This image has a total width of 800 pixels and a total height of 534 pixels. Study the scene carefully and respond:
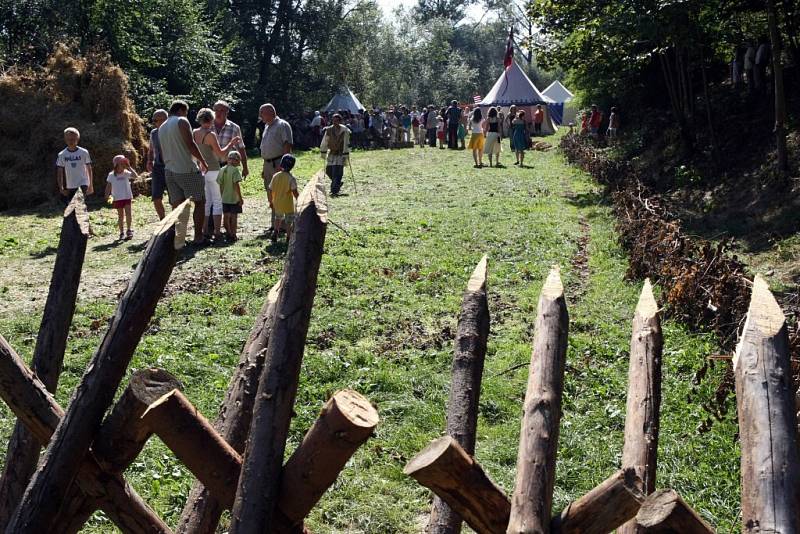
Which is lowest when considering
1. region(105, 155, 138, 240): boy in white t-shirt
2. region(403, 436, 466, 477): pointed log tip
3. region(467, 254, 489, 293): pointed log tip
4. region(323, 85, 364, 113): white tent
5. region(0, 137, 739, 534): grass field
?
region(0, 137, 739, 534): grass field

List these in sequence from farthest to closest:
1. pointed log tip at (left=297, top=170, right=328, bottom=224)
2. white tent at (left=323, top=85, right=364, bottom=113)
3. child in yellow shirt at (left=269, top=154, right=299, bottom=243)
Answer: white tent at (left=323, top=85, right=364, bottom=113)
child in yellow shirt at (left=269, top=154, right=299, bottom=243)
pointed log tip at (left=297, top=170, right=328, bottom=224)

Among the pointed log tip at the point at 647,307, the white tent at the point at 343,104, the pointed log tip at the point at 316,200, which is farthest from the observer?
the white tent at the point at 343,104

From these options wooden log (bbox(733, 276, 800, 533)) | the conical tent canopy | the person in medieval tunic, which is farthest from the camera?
the conical tent canopy

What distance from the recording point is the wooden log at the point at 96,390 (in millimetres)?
2496

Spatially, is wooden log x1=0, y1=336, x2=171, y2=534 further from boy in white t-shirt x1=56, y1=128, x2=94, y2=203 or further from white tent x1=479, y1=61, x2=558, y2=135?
white tent x1=479, y1=61, x2=558, y2=135

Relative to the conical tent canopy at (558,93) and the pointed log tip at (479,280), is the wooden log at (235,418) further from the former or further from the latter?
the conical tent canopy at (558,93)

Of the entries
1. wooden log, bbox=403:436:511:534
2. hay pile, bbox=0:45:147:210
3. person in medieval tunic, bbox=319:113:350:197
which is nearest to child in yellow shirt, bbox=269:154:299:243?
person in medieval tunic, bbox=319:113:350:197

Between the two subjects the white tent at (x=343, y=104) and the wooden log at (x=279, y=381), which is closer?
the wooden log at (x=279, y=381)

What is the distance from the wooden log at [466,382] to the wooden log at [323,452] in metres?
0.50

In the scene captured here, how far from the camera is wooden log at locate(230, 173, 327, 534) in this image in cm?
223

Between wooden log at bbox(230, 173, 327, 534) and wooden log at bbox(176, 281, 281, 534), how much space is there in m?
0.31

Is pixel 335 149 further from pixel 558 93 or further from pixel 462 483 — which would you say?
pixel 558 93

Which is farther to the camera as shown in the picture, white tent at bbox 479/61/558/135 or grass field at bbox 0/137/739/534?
white tent at bbox 479/61/558/135

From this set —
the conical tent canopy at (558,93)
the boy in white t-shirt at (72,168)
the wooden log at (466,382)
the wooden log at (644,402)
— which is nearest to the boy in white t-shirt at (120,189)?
the boy in white t-shirt at (72,168)
